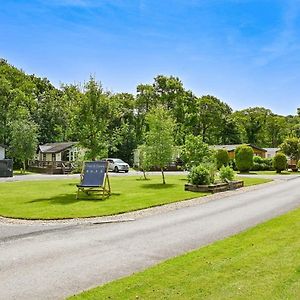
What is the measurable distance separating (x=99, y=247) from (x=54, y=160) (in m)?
37.8

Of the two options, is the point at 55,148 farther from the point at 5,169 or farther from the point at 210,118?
the point at 210,118

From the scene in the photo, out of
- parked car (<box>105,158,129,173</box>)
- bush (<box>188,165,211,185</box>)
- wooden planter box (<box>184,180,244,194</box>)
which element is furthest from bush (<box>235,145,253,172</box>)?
bush (<box>188,165,211,185</box>)

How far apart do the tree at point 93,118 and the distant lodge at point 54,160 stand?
18943 millimetres

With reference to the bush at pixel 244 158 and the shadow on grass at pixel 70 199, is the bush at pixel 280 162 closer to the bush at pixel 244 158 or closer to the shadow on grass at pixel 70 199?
the bush at pixel 244 158

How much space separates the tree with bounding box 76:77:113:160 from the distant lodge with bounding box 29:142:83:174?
1894 cm

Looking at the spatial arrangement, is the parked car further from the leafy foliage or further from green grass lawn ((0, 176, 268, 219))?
green grass lawn ((0, 176, 268, 219))

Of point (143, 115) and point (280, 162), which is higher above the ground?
point (143, 115)

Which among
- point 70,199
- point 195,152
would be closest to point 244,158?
point 195,152

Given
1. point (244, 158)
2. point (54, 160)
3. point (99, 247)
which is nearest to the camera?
point (99, 247)

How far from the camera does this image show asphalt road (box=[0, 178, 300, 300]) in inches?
232

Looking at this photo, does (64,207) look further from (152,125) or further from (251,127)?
(251,127)

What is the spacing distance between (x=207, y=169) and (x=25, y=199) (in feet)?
30.3

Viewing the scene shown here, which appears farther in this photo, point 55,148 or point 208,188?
point 55,148

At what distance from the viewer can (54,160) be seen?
4475 cm
